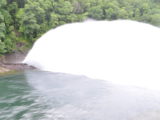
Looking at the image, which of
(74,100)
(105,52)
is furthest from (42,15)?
(74,100)

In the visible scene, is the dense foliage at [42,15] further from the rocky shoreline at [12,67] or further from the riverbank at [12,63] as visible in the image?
the rocky shoreline at [12,67]

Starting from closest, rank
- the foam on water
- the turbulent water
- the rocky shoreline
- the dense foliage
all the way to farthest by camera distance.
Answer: the turbulent water, the foam on water, the rocky shoreline, the dense foliage

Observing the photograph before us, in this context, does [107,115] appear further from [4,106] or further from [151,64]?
[151,64]

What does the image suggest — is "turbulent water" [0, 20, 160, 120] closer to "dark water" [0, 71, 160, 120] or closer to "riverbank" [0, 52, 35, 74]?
"dark water" [0, 71, 160, 120]

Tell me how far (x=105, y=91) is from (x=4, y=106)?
6200mm

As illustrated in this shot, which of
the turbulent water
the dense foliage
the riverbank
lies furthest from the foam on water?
the dense foliage

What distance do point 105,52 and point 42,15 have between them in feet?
34.4

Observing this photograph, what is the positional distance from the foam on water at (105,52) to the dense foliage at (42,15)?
2.40m

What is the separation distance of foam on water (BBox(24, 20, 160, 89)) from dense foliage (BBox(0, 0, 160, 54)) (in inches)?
94.6

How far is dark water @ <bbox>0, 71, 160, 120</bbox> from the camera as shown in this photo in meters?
11.6

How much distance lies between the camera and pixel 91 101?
13523mm

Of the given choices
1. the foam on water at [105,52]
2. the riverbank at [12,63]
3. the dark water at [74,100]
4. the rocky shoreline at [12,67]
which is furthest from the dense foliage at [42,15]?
the dark water at [74,100]

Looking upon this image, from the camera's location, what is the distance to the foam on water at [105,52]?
18.2m

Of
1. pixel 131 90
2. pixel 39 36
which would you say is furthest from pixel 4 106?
pixel 39 36
